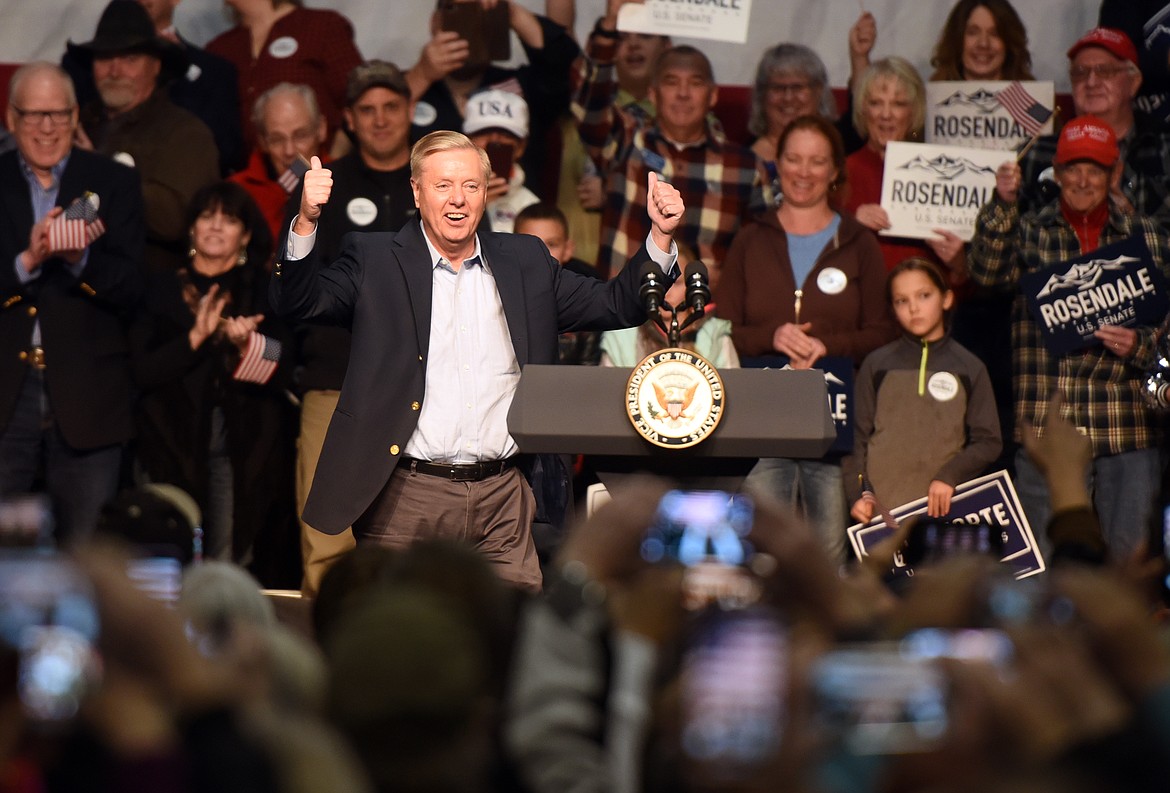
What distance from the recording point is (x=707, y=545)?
106 inches

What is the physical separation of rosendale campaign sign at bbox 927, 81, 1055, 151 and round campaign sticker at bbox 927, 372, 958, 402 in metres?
1.18

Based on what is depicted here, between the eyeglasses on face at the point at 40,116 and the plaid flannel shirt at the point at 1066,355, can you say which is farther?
the plaid flannel shirt at the point at 1066,355

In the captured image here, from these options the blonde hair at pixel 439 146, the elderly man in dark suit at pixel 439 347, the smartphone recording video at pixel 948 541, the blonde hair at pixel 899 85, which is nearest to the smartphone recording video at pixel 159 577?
the elderly man in dark suit at pixel 439 347

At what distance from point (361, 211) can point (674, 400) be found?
8.57 ft

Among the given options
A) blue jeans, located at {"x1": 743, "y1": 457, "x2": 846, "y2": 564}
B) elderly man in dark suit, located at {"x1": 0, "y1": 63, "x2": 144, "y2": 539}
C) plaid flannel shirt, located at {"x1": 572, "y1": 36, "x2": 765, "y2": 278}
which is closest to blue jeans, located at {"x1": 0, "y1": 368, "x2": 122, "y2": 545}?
elderly man in dark suit, located at {"x1": 0, "y1": 63, "x2": 144, "y2": 539}

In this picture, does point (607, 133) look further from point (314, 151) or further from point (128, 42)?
point (128, 42)

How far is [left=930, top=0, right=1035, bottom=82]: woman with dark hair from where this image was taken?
6.76m

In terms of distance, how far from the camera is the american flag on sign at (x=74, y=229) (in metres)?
5.46

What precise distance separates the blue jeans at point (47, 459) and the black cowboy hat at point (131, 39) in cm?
150

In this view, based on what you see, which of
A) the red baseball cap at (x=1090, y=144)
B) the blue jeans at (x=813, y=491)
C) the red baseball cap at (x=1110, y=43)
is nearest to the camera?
the blue jeans at (x=813, y=491)

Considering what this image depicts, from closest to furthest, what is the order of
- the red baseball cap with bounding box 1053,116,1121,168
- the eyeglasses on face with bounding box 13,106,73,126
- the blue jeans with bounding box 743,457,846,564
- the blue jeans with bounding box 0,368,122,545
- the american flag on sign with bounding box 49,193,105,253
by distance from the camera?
the american flag on sign with bounding box 49,193,105,253
the blue jeans with bounding box 0,368,122,545
the eyeglasses on face with bounding box 13,106,73,126
the blue jeans with bounding box 743,457,846,564
the red baseball cap with bounding box 1053,116,1121,168

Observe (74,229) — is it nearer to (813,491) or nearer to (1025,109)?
(813,491)

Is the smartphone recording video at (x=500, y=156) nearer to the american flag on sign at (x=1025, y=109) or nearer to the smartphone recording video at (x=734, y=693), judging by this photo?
the american flag on sign at (x=1025, y=109)

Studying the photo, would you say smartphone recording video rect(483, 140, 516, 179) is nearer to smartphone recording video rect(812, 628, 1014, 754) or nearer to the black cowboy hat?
the black cowboy hat
